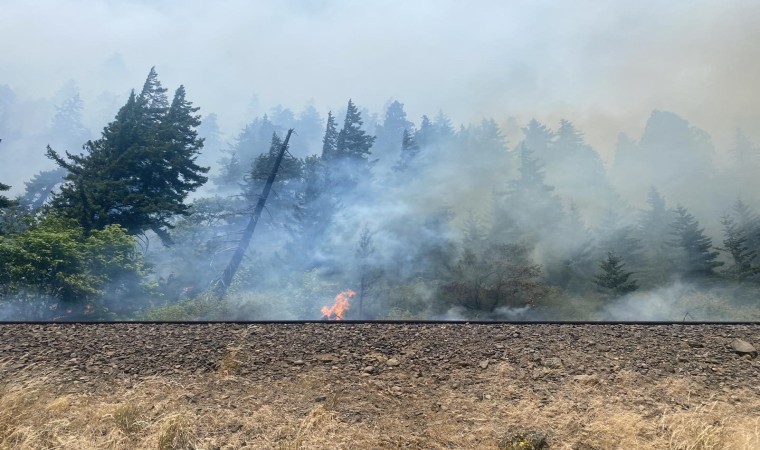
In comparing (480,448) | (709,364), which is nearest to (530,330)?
(709,364)

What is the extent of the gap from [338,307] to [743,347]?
19966 mm

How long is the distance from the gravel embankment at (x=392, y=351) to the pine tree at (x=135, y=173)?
1761 centimetres

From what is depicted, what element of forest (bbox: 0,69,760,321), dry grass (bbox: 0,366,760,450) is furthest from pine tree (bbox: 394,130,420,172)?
dry grass (bbox: 0,366,760,450)

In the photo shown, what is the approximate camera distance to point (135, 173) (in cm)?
2647

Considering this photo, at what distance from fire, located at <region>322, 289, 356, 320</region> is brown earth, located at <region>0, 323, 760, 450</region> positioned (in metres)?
15.4

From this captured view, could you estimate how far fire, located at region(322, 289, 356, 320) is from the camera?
78.0 ft

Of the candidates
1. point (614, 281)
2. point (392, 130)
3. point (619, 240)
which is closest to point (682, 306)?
point (614, 281)

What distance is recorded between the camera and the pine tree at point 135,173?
23.8 metres

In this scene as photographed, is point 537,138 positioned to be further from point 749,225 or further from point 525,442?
point 525,442

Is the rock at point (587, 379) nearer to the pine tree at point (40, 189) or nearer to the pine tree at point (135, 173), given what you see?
the pine tree at point (135, 173)

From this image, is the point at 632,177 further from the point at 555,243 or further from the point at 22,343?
the point at 22,343

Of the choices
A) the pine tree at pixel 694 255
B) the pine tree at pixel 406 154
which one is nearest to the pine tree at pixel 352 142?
the pine tree at pixel 406 154

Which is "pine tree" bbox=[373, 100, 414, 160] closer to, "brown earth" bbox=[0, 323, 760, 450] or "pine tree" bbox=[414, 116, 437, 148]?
"pine tree" bbox=[414, 116, 437, 148]

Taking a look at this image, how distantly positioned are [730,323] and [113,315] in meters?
24.1
